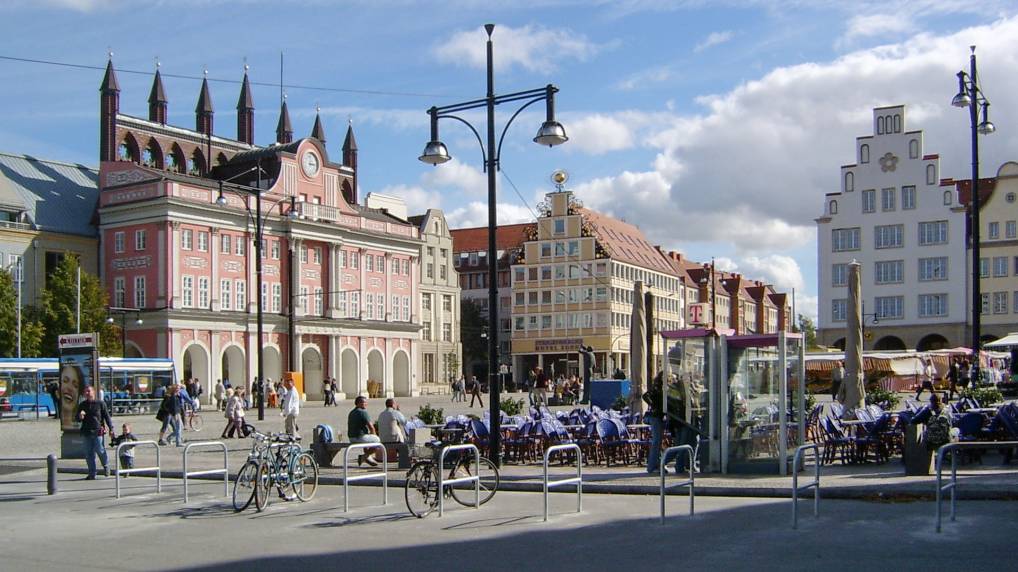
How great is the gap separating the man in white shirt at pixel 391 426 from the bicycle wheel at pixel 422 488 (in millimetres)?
6603

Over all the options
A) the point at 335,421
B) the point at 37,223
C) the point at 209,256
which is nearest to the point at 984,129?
the point at 335,421

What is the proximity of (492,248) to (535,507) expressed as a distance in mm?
5343

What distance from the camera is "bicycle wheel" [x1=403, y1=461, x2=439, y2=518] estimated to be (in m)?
14.4

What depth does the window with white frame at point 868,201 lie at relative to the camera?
2940 inches

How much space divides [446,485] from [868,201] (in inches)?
2564

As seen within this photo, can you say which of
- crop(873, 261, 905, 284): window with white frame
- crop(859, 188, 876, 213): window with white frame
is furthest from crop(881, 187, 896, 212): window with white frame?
crop(873, 261, 905, 284): window with white frame

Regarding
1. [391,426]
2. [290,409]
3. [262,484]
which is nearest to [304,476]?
[262,484]

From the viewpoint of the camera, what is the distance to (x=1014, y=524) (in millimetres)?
12250

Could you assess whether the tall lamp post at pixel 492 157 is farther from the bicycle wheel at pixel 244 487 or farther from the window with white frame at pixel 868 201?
the window with white frame at pixel 868 201

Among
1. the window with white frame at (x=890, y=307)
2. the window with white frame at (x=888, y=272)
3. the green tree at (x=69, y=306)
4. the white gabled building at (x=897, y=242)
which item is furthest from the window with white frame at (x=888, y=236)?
the green tree at (x=69, y=306)

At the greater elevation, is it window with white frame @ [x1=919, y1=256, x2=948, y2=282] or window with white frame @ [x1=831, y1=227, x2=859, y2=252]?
window with white frame @ [x1=831, y1=227, x2=859, y2=252]

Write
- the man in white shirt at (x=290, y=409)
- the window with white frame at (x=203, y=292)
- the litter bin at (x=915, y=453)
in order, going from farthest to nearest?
the window with white frame at (x=203, y=292), the man in white shirt at (x=290, y=409), the litter bin at (x=915, y=453)

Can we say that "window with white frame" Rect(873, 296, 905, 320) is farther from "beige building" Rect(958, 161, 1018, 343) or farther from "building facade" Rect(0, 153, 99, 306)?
"building facade" Rect(0, 153, 99, 306)

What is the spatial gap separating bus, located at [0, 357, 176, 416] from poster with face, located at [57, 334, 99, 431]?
27.2 metres
